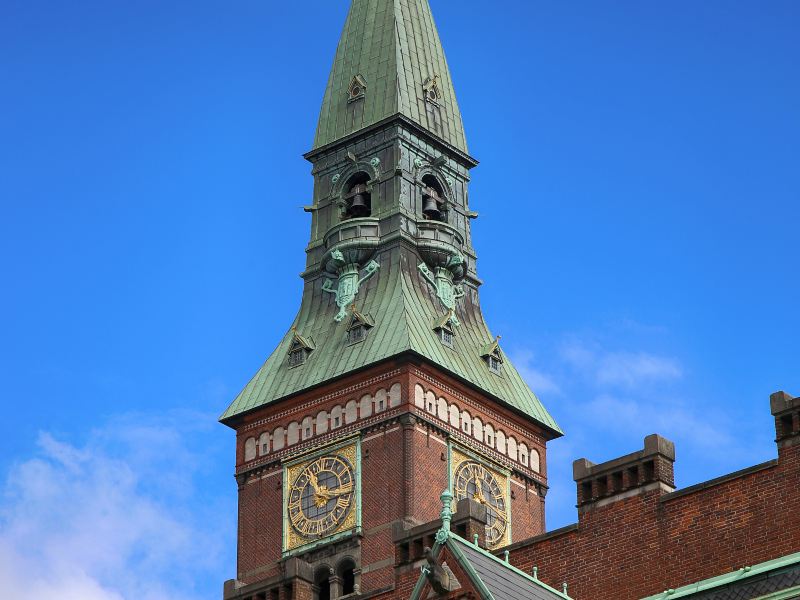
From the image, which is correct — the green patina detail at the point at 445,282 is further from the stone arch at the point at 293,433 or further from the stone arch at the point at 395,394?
the stone arch at the point at 293,433

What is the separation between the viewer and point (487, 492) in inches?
3214

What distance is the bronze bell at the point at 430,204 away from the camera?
8669cm

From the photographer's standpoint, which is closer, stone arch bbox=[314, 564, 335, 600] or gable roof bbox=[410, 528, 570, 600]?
gable roof bbox=[410, 528, 570, 600]

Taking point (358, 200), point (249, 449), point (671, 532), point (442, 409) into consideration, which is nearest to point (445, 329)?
point (442, 409)

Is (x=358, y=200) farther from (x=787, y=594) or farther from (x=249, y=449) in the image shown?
(x=787, y=594)

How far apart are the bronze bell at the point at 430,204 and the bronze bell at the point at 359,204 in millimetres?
1944

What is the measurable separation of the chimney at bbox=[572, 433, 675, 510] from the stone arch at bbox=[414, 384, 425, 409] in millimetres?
28787

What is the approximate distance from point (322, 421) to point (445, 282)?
6.89 metres

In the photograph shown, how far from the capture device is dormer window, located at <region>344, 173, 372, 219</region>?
86688 millimetres

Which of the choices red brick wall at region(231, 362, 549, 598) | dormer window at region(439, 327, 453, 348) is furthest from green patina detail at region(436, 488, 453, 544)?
dormer window at region(439, 327, 453, 348)

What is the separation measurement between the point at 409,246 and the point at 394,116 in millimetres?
4794

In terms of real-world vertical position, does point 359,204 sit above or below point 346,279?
above

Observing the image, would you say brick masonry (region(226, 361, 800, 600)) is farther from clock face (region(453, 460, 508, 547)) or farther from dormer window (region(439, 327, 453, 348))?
dormer window (region(439, 327, 453, 348))

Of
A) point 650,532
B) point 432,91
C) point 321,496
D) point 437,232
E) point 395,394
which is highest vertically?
point 432,91
